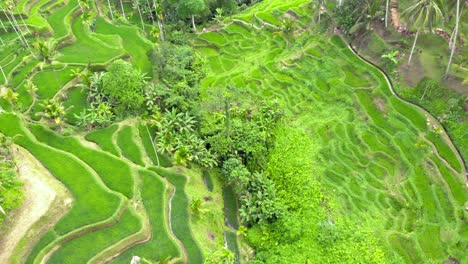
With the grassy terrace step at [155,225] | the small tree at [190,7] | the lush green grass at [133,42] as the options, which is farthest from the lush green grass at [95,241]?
the small tree at [190,7]

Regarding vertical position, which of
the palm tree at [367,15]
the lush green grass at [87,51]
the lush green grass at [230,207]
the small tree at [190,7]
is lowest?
the lush green grass at [230,207]

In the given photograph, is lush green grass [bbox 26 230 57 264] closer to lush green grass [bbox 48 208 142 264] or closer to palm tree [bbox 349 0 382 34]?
lush green grass [bbox 48 208 142 264]

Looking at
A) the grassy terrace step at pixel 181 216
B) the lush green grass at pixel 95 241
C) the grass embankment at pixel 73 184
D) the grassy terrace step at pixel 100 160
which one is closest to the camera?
the lush green grass at pixel 95 241

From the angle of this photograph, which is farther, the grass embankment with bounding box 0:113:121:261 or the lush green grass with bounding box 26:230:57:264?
the grass embankment with bounding box 0:113:121:261

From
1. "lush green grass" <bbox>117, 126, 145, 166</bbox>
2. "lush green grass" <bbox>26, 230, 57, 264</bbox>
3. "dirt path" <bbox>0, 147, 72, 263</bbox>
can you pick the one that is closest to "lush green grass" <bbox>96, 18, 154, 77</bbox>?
"lush green grass" <bbox>117, 126, 145, 166</bbox>

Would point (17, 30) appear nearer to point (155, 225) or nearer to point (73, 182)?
point (73, 182)

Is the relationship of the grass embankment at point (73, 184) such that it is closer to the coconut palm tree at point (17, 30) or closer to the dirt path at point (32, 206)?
the dirt path at point (32, 206)

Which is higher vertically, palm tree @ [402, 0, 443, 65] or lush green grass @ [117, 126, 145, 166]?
palm tree @ [402, 0, 443, 65]

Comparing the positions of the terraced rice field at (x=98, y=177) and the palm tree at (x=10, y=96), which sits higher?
the palm tree at (x=10, y=96)
